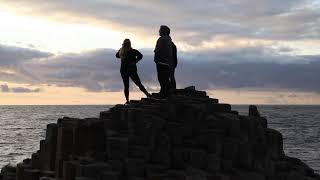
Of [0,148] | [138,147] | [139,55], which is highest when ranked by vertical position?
[139,55]

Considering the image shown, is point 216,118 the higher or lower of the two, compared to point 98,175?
higher

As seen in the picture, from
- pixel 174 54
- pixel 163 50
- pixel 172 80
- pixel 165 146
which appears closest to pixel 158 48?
pixel 163 50

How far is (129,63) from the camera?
59.8ft

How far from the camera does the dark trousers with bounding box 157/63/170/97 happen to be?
17.5 m

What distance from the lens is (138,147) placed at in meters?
15.3

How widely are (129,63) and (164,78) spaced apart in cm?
140

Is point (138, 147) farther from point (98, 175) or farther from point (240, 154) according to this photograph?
point (240, 154)

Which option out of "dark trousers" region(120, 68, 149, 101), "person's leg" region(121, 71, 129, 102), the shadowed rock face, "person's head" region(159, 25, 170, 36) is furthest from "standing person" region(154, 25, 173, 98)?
"person's leg" region(121, 71, 129, 102)

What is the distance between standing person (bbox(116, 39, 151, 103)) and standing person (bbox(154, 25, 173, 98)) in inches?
31.5

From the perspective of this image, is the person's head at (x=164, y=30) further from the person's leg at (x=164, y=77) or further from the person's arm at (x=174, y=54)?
the person's leg at (x=164, y=77)

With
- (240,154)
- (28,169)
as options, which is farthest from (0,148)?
(240,154)

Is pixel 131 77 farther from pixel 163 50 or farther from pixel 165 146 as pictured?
pixel 165 146

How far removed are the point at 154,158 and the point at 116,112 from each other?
2434 millimetres

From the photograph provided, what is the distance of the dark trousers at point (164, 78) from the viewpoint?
1755 centimetres
